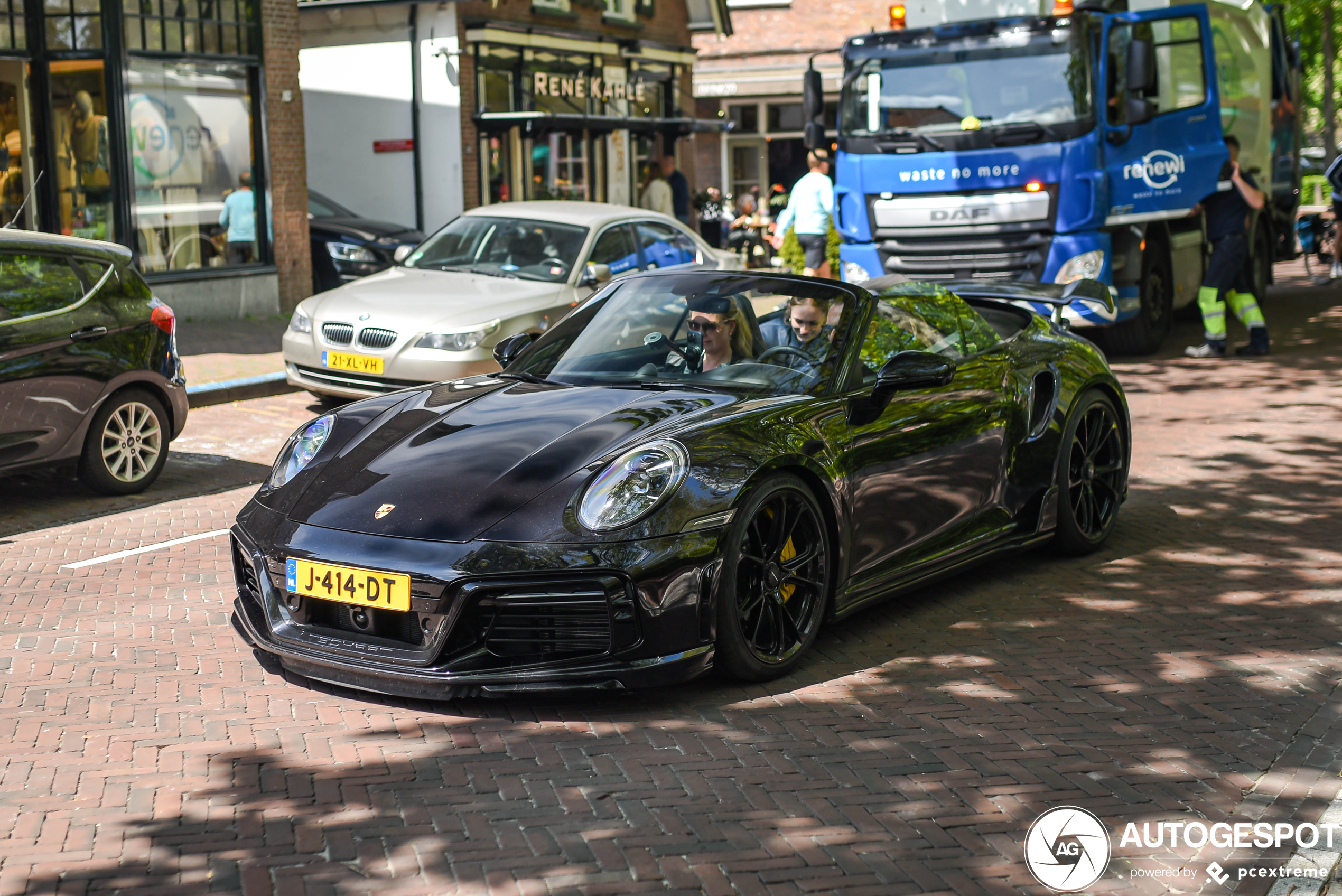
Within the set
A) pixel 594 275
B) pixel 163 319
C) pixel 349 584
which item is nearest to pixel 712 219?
pixel 594 275

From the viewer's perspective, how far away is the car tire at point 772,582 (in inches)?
186

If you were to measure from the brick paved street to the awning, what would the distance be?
17.8 m

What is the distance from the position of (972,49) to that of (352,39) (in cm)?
1387

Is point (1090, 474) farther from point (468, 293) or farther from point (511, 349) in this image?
point (468, 293)

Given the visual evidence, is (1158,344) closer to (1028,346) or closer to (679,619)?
(1028,346)

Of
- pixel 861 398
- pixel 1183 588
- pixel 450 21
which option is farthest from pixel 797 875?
pixel 450 21

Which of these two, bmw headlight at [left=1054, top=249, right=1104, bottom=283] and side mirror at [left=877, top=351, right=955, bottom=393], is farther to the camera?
bmw headlight at [left=1054, top=249, right=1104, bottom=283]

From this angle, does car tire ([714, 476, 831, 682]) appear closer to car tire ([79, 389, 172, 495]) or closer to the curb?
car tire ([79, 389, 172, 495])

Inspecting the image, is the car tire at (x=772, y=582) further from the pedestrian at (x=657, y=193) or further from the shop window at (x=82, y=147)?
the pedestrian at (x=657, y=193)

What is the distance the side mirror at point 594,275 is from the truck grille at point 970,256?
3.25 m

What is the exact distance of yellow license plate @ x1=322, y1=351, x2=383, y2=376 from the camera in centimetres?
1051

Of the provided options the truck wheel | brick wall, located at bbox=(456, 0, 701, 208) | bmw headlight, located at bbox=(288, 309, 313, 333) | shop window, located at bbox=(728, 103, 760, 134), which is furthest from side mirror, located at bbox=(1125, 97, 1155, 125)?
shop window, located at bbox=(728, 103, 760, 134)

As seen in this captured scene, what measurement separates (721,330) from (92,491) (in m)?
4.50

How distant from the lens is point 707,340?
5.70 metres
